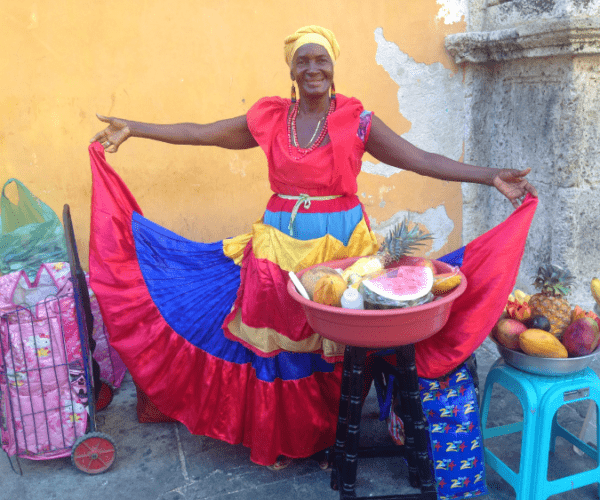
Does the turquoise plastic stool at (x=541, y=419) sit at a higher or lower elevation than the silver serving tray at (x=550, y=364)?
lower

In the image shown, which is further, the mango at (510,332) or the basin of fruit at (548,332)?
the mango at (510,332)

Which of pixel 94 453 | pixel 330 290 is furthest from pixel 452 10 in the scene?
pixel 94 453

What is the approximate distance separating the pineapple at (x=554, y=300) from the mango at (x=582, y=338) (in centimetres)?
9

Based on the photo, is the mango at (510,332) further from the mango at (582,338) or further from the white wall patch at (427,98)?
the white wall patch at (427,98)

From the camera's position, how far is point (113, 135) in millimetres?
2754

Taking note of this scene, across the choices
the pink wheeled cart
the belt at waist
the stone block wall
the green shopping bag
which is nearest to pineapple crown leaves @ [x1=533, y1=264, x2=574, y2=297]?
the stone block wall

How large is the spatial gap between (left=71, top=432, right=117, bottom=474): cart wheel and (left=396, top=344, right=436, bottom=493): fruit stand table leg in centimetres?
152

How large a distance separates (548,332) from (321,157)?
1.28m

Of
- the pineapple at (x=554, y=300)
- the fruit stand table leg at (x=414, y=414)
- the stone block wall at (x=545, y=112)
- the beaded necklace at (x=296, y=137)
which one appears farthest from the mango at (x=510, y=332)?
the beaded necklace at (x=296, y=137)

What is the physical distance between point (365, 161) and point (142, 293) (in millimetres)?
2116

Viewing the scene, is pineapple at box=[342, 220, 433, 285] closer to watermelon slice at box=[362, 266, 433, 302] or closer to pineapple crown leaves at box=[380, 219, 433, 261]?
pineapple crown leaves at box=[380, 219, 433, 261]

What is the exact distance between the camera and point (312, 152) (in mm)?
2609

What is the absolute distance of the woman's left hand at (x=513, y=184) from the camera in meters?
2.43

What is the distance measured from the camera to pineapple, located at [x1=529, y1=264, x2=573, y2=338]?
2.49 meters
